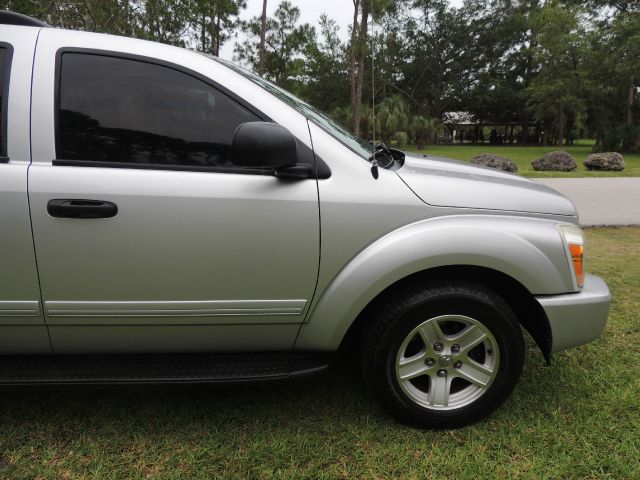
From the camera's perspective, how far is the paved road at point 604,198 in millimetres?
7578

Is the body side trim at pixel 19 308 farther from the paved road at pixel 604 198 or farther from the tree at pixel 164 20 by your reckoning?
→ the tree at pixel 164 20

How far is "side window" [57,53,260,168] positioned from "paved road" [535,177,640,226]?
6.82 metres

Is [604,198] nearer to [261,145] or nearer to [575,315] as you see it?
[575,315]

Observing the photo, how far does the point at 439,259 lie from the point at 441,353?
1.58 feet

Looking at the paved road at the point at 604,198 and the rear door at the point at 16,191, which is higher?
the rear door at the point at 16,191

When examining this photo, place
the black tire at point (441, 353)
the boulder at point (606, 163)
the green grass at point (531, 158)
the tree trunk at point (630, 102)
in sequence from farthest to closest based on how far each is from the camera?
the tree trunk at point (630, 102), the boulder at point (606, 163), the green grass at point (531, 158), the black tire at point (441, 353)

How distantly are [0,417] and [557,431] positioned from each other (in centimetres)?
278

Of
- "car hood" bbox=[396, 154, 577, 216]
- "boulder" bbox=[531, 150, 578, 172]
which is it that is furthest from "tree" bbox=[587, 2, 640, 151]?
"car hood" bbox=[396, 154, 577, 216]

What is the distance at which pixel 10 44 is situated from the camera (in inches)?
75.7

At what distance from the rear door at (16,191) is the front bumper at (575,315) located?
7.48 feet

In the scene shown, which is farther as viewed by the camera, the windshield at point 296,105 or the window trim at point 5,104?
the windshield at point 296,105

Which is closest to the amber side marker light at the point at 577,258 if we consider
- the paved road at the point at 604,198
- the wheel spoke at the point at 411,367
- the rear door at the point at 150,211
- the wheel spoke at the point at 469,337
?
the wheel spoke at the point at 469,337

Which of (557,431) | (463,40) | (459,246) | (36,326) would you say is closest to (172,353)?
(36,326)

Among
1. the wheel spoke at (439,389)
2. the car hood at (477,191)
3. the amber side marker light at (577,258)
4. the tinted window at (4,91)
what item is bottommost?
the wheel spoke at (439,389)
